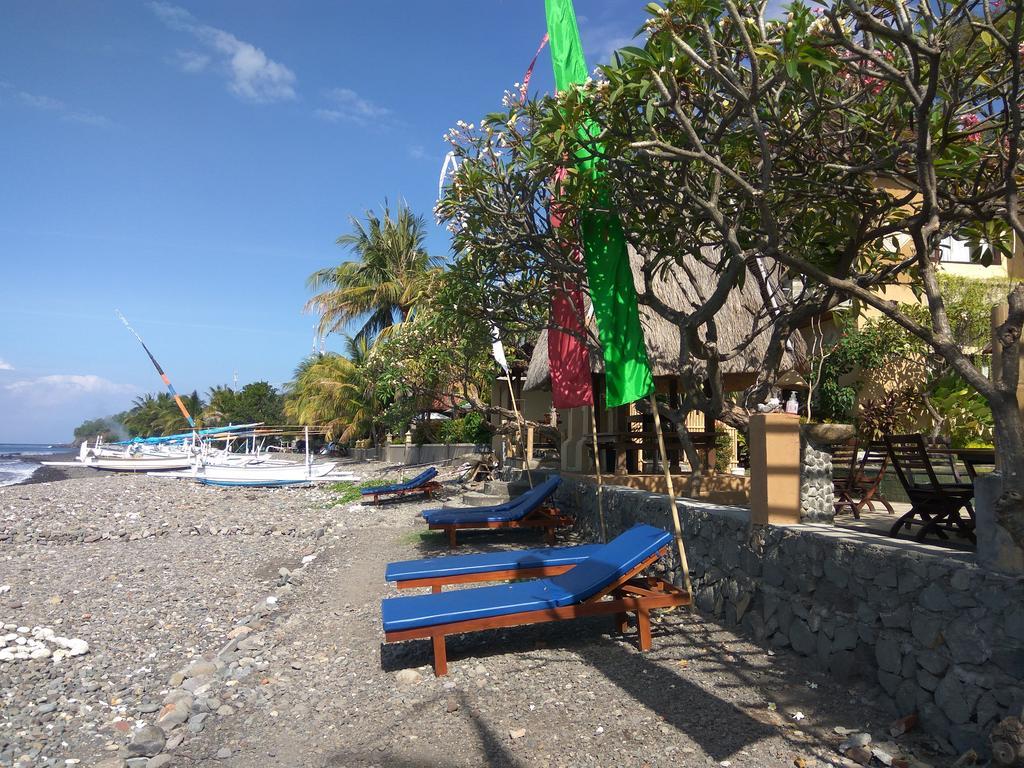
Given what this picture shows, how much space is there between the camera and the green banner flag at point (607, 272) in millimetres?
6602

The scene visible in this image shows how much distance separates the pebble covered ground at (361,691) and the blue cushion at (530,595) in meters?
0.43

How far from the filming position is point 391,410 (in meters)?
21.7

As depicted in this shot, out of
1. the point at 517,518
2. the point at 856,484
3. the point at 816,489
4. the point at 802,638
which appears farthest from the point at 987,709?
the point at 517,518

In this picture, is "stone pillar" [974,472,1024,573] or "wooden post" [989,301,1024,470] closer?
"stone pillar" [974,472,1024,573]

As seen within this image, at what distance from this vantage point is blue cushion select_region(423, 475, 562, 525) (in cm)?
975

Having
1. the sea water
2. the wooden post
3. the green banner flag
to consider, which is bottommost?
the sea water

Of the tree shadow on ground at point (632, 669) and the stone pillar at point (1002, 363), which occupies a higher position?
the stone pillar at point (1002, 363)

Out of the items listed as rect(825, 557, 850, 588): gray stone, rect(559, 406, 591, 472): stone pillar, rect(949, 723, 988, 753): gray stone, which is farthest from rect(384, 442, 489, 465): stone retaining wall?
rect(949, 723, 988, 753): gray stone

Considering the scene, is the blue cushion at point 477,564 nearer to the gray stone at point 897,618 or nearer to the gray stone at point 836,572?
the gray stone at point 836,572

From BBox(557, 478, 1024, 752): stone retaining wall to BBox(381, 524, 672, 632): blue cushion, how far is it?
2.49 feet

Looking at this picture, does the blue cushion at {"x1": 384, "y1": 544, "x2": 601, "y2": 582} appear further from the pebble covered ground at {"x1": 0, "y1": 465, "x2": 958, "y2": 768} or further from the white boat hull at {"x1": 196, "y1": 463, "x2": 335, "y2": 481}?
the white boat hull at {"x1": 196, "y1": 463, "x2": 335, "y2": 481}

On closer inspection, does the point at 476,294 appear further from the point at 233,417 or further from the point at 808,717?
the point at 233,417

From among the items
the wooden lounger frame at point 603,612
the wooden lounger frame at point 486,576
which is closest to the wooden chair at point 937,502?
the wooden lounger frame at point 603,612

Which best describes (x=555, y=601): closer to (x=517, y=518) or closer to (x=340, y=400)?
(x=517, y=518)
